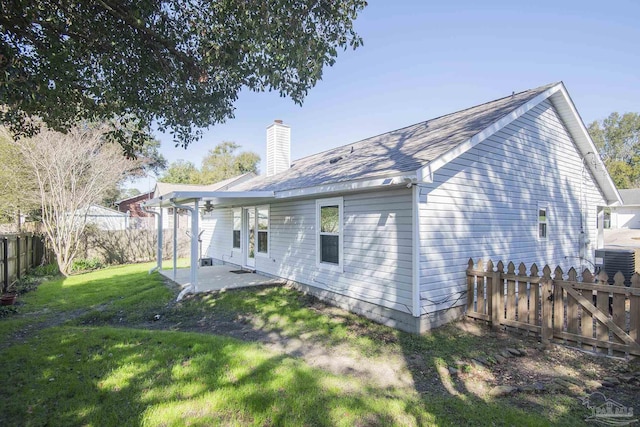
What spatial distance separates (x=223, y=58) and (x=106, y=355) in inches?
178

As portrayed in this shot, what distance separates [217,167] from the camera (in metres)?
Answer: 47.2

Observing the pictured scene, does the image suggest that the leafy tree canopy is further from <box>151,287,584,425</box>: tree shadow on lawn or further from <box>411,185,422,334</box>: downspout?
<box>411,185,422,334</box>: downspout

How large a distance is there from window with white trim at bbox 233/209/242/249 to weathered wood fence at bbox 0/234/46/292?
648cm

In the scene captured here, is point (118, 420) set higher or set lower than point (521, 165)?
lower

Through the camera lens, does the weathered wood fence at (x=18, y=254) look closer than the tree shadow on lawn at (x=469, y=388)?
No

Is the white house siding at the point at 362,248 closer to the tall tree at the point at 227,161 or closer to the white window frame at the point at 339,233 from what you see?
the white window frame at the point at 339,233

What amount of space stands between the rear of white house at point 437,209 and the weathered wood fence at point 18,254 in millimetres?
4062

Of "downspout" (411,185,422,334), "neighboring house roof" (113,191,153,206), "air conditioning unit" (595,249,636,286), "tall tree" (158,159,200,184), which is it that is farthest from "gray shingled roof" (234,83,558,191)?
"tall tree" (158,159,200,184)

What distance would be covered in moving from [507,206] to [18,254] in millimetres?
14436

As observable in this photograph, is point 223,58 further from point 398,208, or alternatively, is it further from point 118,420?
point 118,420

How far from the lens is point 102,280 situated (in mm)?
11109

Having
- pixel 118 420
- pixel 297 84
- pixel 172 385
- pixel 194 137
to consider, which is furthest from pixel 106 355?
pixel 297 84

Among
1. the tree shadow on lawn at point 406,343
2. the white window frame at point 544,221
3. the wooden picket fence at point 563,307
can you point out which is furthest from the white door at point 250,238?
the white window frame at point 544,221

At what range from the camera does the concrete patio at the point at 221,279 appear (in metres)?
8.94
